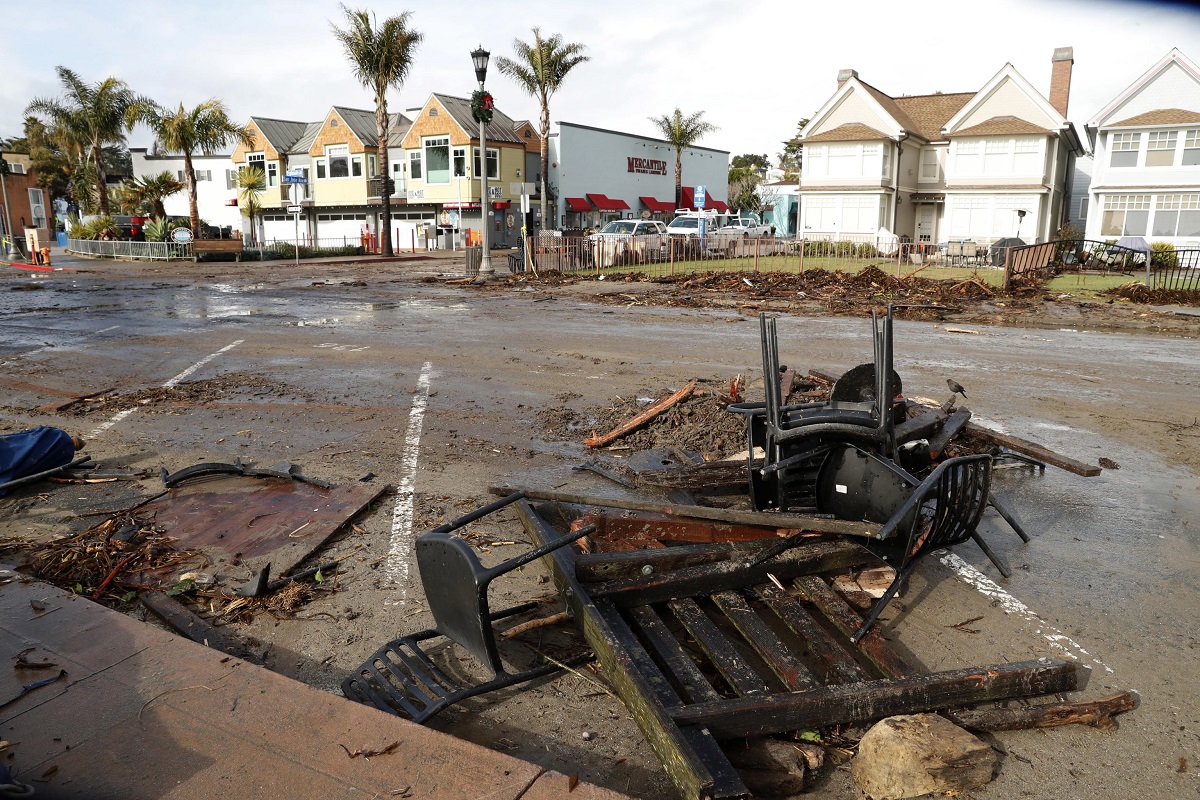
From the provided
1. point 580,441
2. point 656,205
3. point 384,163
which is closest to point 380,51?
point 384,163

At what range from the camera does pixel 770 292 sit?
2178cm

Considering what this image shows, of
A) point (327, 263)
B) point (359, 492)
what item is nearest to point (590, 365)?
point (359, 492)

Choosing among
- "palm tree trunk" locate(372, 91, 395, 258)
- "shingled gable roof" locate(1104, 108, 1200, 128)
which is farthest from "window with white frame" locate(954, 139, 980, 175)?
"palm tree trunk" locate(372, 91, 395, 258)

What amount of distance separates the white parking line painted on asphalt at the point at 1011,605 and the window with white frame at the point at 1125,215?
40345 millimetres

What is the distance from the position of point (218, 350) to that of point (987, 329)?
537 inches

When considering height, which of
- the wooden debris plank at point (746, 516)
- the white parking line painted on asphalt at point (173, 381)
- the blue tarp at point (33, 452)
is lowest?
the white parking line painted on asphalt at point (173, 381)

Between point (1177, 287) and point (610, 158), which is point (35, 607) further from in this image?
point (610, 158)

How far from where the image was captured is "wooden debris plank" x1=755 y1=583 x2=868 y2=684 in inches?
140

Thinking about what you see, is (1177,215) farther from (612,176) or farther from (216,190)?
(216,190)

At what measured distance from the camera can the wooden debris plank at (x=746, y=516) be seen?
4062 millimetres

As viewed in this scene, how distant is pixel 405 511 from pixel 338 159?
185 ft

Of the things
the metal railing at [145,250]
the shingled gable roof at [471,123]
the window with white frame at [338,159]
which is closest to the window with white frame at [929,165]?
the shingled gable roof at [471,123]

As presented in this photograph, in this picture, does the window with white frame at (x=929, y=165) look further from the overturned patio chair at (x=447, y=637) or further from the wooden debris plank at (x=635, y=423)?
the overturned patio chair at (x=447, y=637)

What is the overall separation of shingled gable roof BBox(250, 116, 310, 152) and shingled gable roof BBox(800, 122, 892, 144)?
1511 inches
